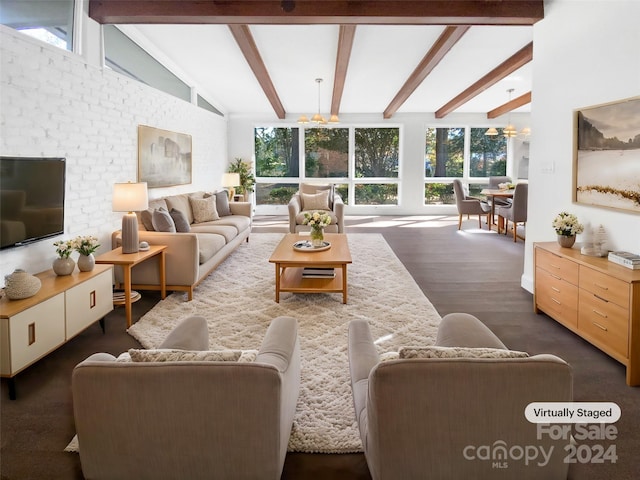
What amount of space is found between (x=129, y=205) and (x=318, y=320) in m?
2.13

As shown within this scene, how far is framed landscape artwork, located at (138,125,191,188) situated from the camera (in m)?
5.71

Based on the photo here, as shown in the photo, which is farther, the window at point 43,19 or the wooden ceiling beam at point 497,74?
the wooden ceiling beam at point 497,74

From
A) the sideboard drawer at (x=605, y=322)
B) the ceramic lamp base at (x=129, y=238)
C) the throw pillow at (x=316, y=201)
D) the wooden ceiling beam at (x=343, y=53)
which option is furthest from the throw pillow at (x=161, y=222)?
the sideboard drawer at (x=605, y=322)

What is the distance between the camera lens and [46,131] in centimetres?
374

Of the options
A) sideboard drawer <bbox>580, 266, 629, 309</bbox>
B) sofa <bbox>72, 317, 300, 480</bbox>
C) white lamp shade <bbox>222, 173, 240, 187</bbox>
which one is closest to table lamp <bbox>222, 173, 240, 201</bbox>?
white lamp shade <bbox>222, 173, 240, 187</bbox>

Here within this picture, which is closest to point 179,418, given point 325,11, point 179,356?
point 179,356

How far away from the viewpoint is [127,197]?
436 centimetres

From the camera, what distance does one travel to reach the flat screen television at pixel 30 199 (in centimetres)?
314

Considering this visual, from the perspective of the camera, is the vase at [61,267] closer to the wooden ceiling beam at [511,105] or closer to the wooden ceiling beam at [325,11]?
the wooden ceiling beam at [325,11]

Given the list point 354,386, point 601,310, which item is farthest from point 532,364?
point 601,310

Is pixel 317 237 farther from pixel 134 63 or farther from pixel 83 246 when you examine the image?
pixel 134 63

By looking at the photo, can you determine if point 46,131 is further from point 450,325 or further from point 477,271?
point 477,271

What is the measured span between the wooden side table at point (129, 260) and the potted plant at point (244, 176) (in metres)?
6.14

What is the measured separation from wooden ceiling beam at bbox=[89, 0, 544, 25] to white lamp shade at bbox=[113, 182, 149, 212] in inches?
68.3
